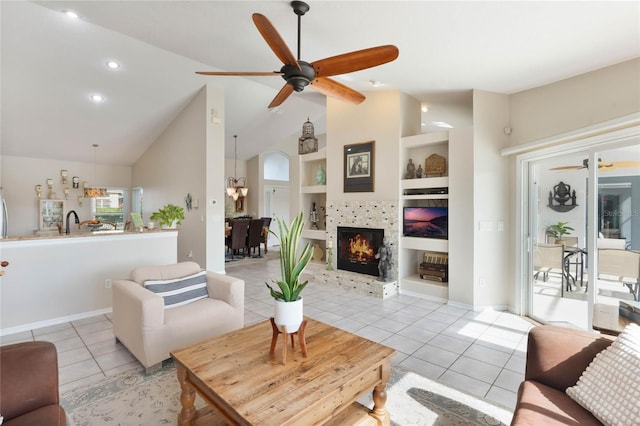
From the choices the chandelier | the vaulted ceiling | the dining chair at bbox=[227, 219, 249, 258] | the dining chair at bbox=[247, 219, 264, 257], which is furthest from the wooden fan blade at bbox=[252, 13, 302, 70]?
the chandelier

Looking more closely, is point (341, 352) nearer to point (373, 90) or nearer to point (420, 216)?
point (420, 216)

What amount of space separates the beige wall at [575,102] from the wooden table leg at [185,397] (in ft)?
13.7

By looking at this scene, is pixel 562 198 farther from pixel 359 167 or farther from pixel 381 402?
pixel 381 402

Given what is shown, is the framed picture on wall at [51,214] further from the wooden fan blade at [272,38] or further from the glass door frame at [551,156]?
the glass door frame at [551,156]

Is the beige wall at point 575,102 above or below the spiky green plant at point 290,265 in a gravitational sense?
above

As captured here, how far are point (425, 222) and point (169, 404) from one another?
386 cm

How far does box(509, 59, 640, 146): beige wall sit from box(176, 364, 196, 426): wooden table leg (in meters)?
4.16

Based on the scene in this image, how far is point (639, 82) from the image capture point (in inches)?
109

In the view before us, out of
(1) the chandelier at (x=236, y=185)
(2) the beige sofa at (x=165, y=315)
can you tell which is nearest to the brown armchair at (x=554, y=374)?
(2) the beige sofa at (x=165, y=315)

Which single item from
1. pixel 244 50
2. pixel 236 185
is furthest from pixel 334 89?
pixel 236 185

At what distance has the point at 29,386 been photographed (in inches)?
54.8

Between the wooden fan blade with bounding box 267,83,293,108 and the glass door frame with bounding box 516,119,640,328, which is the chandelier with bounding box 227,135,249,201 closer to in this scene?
the wooden fan blade with bounding box 267,83,293,108

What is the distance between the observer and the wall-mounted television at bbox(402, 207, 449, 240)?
448 centimetres

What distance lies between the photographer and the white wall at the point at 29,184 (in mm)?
7422
